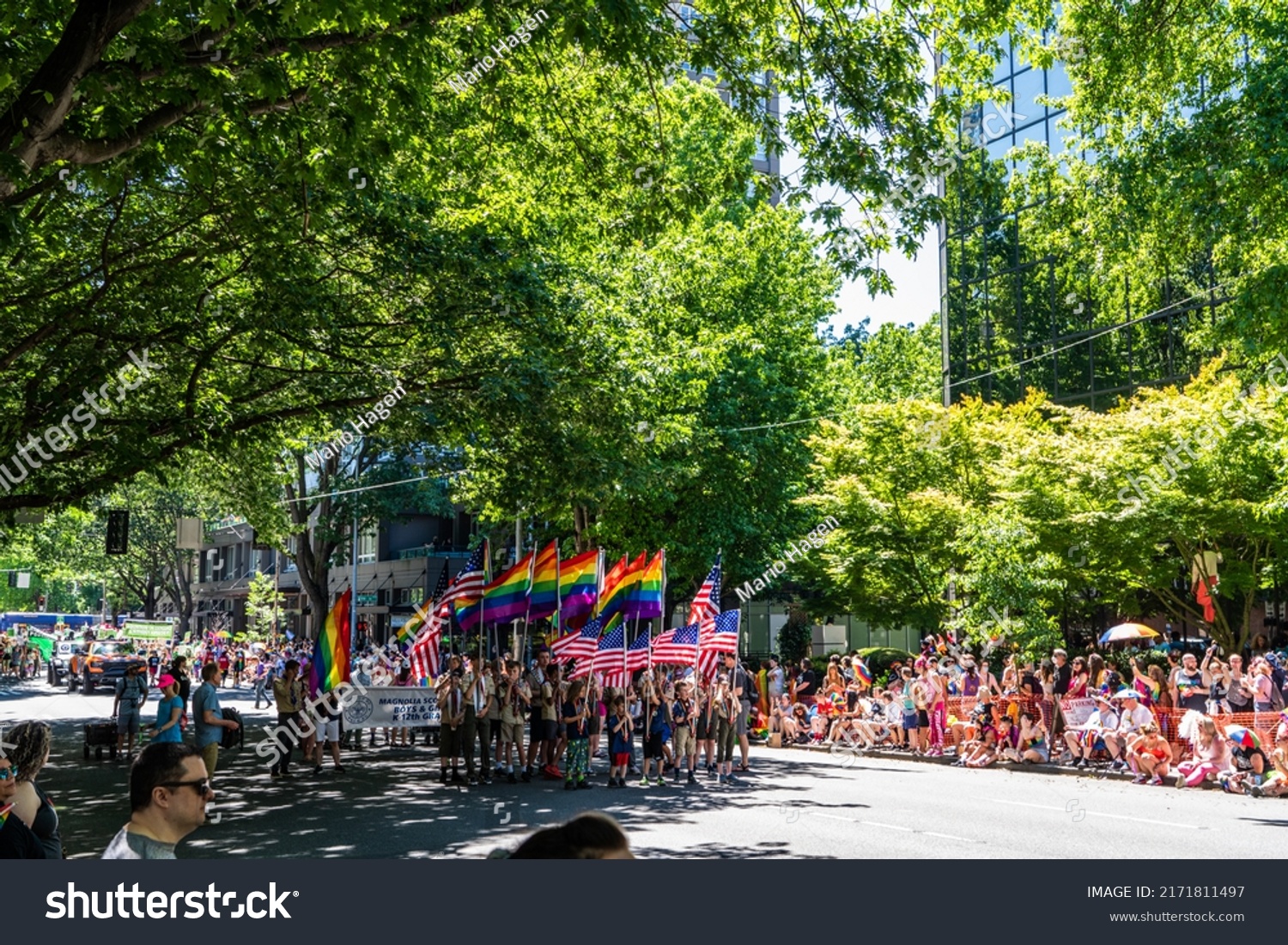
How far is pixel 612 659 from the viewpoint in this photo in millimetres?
19469

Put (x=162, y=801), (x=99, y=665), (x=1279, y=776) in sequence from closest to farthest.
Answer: (x=162, y=801) < (x=1279, y=776) < (x=99, y=665)

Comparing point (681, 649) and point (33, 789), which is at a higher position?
point (681, 649)

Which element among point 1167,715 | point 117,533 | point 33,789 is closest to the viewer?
point 33,789

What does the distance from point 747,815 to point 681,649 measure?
5.60m

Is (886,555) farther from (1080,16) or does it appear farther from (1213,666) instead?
(1080,16)

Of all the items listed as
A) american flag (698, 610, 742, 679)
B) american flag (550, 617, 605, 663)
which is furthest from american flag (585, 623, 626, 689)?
american flag (698, 610, 742, 679)

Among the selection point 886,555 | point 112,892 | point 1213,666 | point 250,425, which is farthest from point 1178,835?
point 886,555

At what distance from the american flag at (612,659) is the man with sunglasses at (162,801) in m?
15.1

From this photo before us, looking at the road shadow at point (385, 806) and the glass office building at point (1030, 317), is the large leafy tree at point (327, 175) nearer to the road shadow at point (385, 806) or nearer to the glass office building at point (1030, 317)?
the road shadow at point (385, 806)

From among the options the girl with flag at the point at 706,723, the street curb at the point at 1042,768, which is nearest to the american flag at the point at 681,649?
the girl with flag at the point at 706,723

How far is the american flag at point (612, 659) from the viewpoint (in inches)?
763

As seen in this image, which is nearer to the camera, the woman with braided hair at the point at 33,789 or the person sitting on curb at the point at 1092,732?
the woman with braided hair at the point at 33,789

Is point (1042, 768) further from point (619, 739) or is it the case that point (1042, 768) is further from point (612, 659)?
point (612, 659)

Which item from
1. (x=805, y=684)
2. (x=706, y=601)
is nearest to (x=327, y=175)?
(x=706, y=601)
